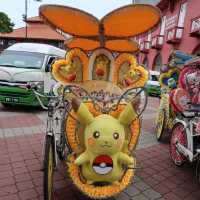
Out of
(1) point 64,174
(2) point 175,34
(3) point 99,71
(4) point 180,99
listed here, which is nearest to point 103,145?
(1) point 64,174

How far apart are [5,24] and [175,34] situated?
102 feet

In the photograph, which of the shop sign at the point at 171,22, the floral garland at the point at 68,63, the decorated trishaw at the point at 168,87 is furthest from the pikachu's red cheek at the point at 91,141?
the shop sign at the point at 171,22

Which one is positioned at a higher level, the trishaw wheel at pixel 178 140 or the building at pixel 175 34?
the building at pixel 175 34

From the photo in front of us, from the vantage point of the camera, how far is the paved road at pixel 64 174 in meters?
3.24

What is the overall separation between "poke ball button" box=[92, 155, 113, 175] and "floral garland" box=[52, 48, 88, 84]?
Result: 5.40 feet

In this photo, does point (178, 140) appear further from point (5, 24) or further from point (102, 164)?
point (5, 24)

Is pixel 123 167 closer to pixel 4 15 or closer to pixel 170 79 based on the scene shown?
pixel 170 79

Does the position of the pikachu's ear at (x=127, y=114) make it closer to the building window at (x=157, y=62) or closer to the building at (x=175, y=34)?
the building at (x=175, y=34)

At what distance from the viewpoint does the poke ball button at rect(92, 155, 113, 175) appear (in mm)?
2635

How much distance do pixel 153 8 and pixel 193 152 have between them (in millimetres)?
2095

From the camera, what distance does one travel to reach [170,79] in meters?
5.94

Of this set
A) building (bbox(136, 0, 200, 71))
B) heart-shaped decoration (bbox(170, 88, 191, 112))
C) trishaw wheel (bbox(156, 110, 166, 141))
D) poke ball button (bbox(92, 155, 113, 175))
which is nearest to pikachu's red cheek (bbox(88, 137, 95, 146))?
poke ball button (bbox(92, 155, 113, 175))

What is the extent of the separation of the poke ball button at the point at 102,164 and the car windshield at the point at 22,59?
20.2ft

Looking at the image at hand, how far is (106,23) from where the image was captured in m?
3.53
